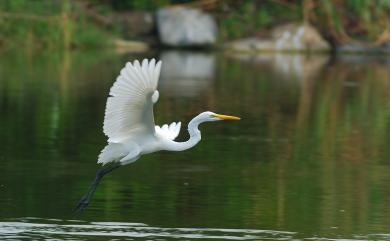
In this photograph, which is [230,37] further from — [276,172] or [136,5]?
[276,172]

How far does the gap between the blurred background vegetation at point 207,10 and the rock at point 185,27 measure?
2.47 feet

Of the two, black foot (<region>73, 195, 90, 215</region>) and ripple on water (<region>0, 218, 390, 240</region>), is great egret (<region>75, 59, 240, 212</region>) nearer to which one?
black foot (<region>73, 195, 90, 215</region>)

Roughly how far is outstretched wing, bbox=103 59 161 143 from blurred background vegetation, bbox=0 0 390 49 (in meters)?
24.5

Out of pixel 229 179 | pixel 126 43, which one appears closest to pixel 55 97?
pixel 229 179

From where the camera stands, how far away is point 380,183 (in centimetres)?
1314

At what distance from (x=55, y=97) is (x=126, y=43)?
17149 millimetres

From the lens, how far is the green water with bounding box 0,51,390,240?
1048cm

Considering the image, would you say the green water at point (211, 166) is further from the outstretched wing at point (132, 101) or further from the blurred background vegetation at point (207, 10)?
the blurred background vegetation at point (207, 10)

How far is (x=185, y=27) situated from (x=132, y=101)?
93.7 ft

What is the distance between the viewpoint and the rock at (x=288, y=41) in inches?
1558

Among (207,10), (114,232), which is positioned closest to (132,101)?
(114,232)

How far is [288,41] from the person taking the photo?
3975 cm

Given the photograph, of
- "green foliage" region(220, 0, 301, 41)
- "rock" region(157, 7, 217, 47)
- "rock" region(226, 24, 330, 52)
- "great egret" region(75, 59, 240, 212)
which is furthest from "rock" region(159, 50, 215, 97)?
"great egret" region(75, 59, 240, 212)

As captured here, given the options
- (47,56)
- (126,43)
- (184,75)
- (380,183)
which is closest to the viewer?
(380,183)
